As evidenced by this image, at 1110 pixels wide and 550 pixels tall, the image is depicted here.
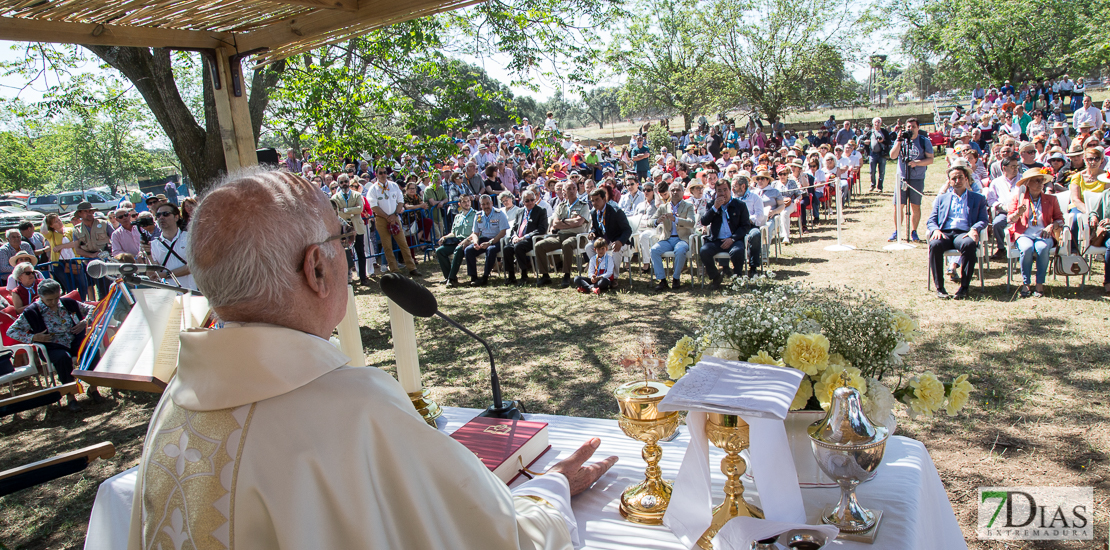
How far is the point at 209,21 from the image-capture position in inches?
119

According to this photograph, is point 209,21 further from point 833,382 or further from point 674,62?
point 674,62

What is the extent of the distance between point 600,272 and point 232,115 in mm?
5761

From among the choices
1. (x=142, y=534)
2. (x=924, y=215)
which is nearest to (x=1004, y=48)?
(x=924, y=215)

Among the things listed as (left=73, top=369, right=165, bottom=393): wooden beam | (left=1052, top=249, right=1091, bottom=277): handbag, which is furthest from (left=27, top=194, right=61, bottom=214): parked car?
(left=1052, top=249, right=1091, bottom=277): handbag

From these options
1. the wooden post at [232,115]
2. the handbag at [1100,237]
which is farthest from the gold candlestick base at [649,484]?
the handbag at [1100,237]

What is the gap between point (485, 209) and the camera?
10.0m

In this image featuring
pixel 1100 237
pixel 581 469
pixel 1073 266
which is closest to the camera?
pixel 581 469

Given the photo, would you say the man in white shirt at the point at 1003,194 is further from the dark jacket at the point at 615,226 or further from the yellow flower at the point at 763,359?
the yellow flower at the point at 763,359

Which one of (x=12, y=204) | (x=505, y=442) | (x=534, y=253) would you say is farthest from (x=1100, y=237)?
(x=12, y=204)

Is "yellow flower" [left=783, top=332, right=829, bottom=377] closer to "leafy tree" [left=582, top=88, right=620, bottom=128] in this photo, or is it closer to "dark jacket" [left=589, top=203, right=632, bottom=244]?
"dark jacket" [left=589, top=203, right=632, bottom=244]

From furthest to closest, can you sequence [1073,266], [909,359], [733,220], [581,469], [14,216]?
[14,216] → [733,220] → [1073,266] → [909,359] → [581,469]

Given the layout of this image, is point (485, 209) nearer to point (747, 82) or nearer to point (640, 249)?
point (640, 249)

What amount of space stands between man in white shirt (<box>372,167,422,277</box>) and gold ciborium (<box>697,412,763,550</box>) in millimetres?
9452

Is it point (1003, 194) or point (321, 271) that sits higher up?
point (321, 271)
